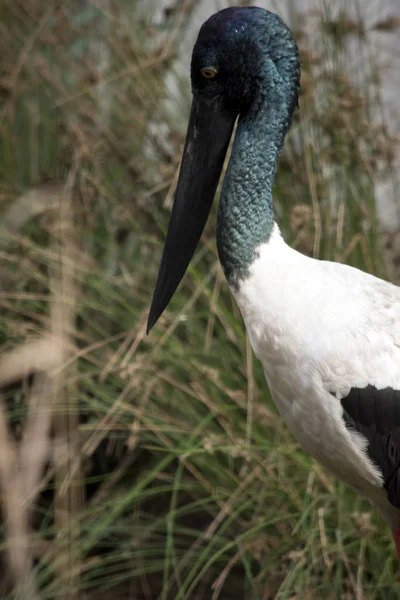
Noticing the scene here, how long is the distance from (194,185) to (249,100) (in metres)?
0.23

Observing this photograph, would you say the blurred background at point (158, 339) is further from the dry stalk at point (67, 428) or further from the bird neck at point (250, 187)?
the bird neck at point (250, 187)

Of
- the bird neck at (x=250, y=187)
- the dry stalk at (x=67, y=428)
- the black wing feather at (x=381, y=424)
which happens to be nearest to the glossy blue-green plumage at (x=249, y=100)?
the bird neck at (x=250, y=187)

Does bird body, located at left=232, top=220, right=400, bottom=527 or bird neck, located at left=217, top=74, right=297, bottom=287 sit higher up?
bird neck, located at left=217, top=74, right=297, bottom=287

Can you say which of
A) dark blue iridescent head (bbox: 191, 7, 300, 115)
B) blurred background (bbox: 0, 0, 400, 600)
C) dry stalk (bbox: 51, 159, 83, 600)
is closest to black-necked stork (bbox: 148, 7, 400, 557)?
dark blue iridescent head (bbox: 191, 7, 300, 115)

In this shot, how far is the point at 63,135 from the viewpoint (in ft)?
10.3

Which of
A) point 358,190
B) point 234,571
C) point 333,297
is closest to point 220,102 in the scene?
point 333,297

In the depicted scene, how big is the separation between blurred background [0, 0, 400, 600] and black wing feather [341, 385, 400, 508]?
0.29 meters

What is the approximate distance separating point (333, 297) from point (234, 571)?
3.98 feet

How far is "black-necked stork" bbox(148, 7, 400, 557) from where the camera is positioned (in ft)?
6.44

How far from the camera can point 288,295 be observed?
6.49 feet

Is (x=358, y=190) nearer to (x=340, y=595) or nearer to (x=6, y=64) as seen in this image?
(x=340, y=595)

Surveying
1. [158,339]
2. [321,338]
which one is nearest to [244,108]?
[321,338]

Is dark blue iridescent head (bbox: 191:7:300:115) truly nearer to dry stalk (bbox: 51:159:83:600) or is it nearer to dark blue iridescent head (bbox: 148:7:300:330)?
dark blue iridescent head (bbox: 148:7:300:330)

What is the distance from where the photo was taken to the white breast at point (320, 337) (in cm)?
195
